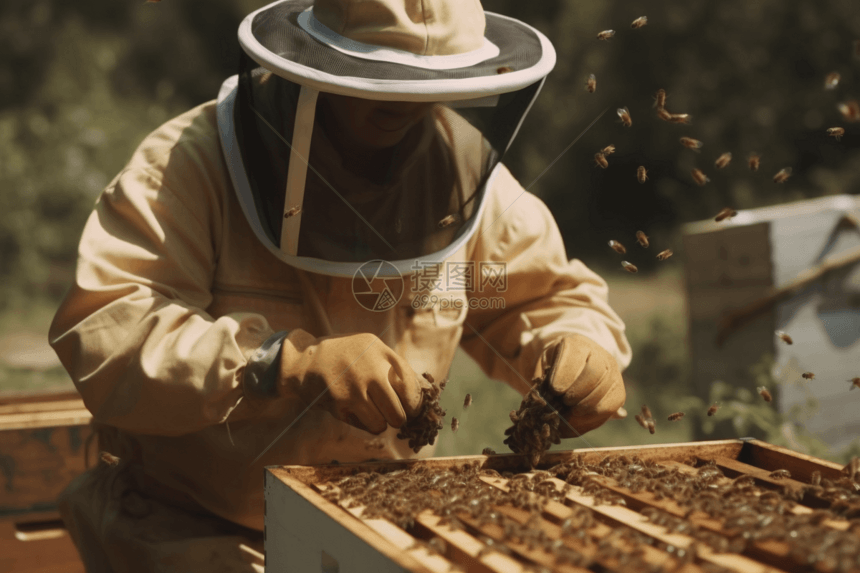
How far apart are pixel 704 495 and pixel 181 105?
14.4 meters

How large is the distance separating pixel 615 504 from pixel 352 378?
0.64 m

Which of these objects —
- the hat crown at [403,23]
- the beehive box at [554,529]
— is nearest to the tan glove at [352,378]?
the beehive box at [554,529]

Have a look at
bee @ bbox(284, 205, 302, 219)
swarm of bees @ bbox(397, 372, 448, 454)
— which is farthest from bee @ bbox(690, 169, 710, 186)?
bee @ bbox(284, 205, 302, 219)

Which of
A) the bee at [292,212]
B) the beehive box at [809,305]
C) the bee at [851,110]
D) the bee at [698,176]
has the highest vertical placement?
the bee at [851,110]

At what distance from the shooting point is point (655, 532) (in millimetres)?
1360

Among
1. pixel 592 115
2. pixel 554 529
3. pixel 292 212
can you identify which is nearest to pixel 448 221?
pixel 292 212

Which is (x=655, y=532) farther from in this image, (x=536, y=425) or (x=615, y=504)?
(x=536, y=425)

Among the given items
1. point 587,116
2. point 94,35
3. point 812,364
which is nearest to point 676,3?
point 587,116

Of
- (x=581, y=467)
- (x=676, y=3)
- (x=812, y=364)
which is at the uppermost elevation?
(x=676, y=3)

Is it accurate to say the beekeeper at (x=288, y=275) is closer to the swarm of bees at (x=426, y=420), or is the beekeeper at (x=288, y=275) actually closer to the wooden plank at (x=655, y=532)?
the swarm of bees at (x=426, y=420)

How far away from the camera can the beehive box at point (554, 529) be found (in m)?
Answer: 1.22

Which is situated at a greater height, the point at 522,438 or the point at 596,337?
the point at 596,337

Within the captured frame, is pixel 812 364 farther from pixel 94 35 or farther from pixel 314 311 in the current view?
pixel 94 35

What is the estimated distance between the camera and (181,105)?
14375 millimetres
